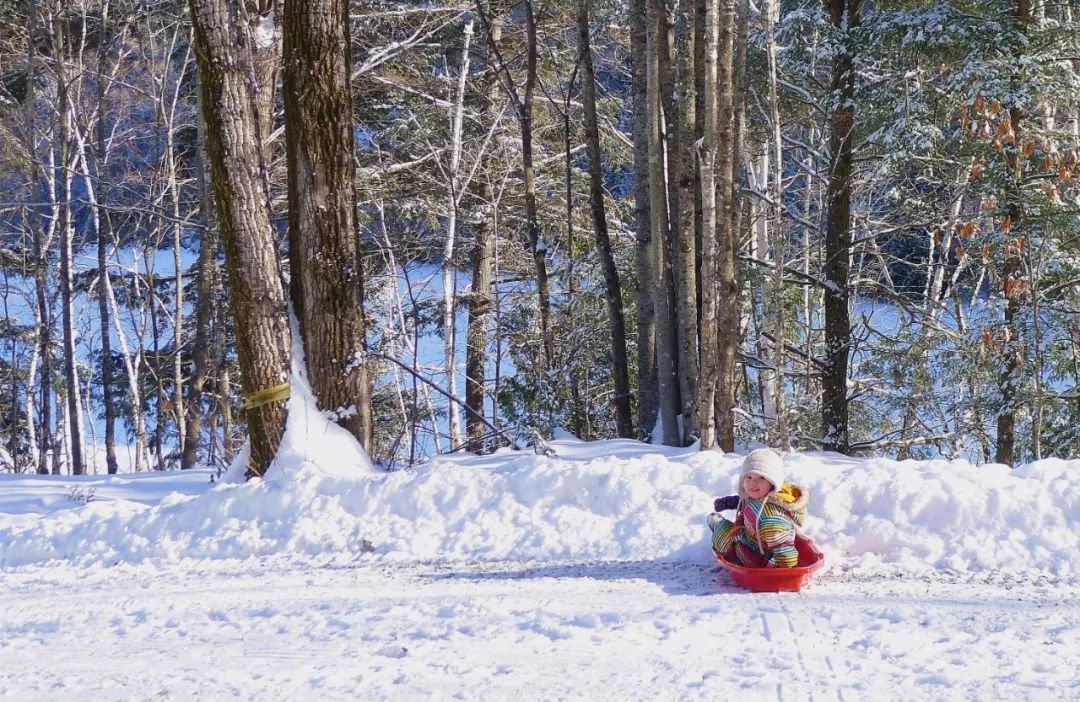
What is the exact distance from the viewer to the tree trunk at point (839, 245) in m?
A: 10.3

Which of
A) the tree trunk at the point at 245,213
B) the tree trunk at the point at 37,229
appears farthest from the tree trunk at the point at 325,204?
the tree trunk at the point at 37,229

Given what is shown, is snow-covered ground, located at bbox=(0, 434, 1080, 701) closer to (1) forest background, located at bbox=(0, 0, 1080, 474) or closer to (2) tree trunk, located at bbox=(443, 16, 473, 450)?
(1) forest background, located at bbox=(0, 0, 1080, 474)

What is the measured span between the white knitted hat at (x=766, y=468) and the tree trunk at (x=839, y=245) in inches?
236

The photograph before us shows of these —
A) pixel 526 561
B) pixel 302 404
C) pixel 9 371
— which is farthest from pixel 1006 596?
pixel 9 371

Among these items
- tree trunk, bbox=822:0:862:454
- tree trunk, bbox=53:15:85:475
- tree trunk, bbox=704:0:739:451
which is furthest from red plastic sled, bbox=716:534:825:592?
tree trunk, bbox=53:15:85:475

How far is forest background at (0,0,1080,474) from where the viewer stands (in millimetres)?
6621

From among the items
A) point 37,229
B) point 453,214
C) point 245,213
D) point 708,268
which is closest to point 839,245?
point 708,268

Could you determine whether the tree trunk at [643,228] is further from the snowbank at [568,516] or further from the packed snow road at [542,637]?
the packed snow road at [542,637]

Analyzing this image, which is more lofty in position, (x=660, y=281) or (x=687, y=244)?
(x=687, y=244)

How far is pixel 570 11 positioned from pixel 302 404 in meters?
9.74

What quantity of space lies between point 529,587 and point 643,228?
5.78 metres

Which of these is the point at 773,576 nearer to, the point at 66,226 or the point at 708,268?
the point at 708,268

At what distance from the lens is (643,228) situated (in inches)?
374

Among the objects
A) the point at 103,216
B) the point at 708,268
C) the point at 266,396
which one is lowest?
the point at 266,396
